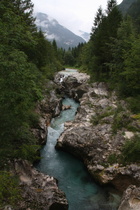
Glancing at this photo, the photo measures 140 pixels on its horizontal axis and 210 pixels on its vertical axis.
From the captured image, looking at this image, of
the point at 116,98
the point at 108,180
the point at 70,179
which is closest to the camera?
the point at 108,180

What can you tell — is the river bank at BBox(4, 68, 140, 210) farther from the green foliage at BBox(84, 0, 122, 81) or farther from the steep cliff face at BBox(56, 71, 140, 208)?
the green foliage at BBox(84, 0, 122, 81)

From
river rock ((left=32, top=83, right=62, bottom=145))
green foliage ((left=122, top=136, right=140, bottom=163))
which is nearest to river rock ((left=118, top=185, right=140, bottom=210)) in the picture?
green foliage ((left=122, top=136, right=140, bottom=163))

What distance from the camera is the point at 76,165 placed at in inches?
511

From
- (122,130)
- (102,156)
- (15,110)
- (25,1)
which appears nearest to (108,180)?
(102,156)

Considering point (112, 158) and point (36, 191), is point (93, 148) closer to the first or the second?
point (112, 158)

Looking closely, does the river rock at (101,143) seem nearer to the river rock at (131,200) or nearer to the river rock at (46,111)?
the river rock at (46,111)

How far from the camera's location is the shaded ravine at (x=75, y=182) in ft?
30.8

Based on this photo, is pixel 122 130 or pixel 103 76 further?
pixel 103 76

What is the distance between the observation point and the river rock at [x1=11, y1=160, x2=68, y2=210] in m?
7.27

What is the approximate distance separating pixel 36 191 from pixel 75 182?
405 centimetres

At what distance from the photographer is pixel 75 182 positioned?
439 inches

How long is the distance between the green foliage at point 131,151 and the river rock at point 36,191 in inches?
211

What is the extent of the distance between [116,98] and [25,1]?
1574cm

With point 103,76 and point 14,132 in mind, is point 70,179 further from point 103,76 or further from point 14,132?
point 103,76
